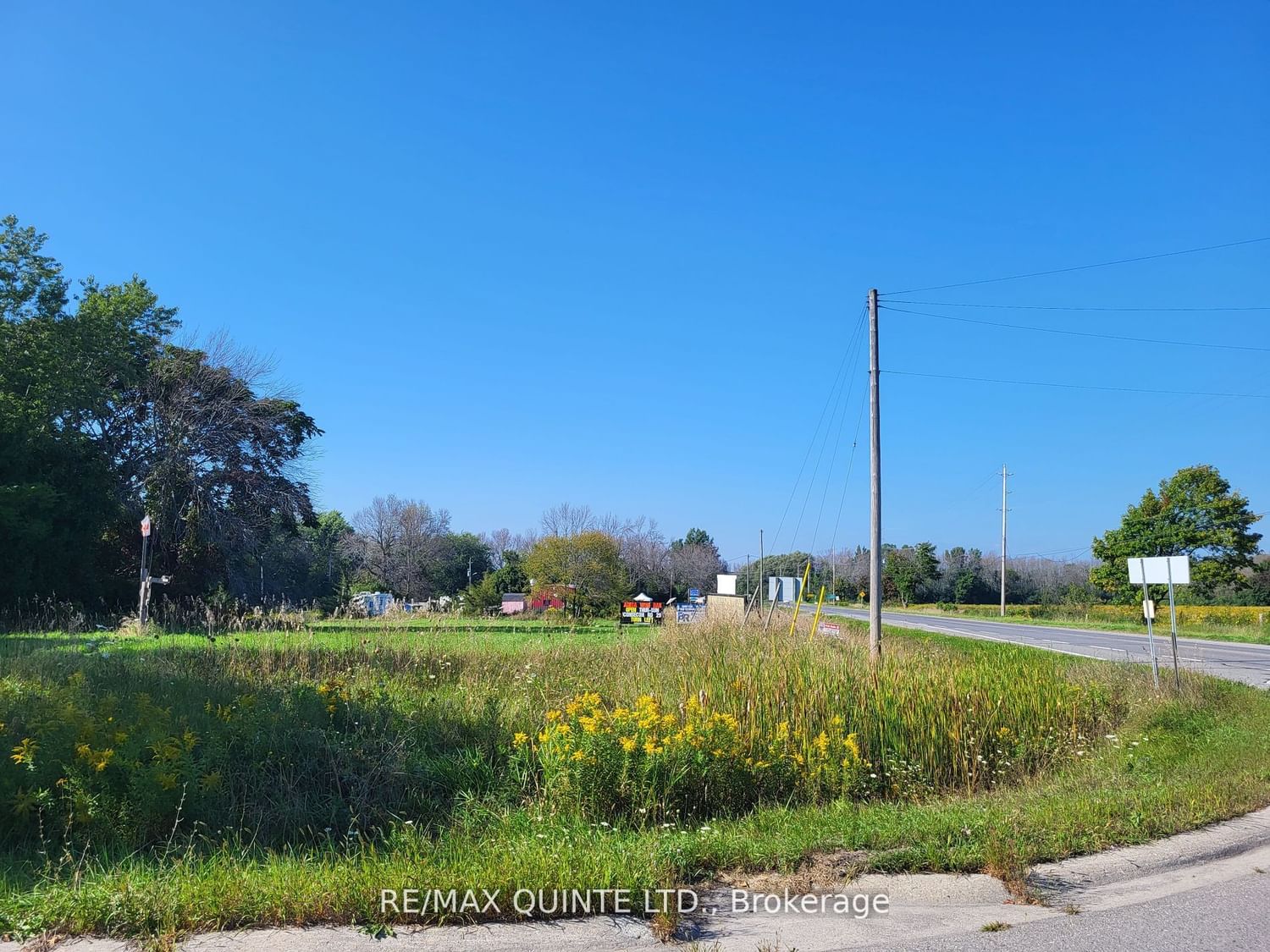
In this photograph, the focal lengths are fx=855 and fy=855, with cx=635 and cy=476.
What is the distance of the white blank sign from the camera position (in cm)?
1447

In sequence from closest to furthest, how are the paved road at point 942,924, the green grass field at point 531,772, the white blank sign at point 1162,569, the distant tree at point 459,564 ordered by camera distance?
the paved road at point 942,924 → the green grass field at point 531,772 → the white blank sign at point 1162,569 → the distant tree at point 459,564

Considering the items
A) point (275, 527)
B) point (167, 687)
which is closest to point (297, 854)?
point (167, 687)

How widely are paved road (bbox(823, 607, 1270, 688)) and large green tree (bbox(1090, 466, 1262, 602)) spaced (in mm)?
14760

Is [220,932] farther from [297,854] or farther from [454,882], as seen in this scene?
[297,854]

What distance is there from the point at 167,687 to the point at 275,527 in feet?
88.3

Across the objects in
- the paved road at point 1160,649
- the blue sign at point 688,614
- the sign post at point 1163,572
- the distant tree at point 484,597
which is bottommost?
the paved road at point 1160,649

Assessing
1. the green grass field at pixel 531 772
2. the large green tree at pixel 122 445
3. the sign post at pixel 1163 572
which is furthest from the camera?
the large green tree at pixel 122 445

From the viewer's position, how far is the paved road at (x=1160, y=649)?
714 inches

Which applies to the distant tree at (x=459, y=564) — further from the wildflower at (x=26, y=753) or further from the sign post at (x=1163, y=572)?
the wildflower at (x=26, y=753)

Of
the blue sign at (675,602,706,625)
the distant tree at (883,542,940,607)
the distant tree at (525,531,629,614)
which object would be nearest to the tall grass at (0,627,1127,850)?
the blue sign at (675,602,706,625)

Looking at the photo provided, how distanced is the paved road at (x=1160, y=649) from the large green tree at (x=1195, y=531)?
14760 mm

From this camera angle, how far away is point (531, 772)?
26.3 ft

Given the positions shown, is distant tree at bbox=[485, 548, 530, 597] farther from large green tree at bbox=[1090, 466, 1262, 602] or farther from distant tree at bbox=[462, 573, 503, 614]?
large green tree at bbox=[1090, 466, 1262, 602]

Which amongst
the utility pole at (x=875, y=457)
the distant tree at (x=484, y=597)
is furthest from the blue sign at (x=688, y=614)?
the distant tree at (x=484, y=597)
